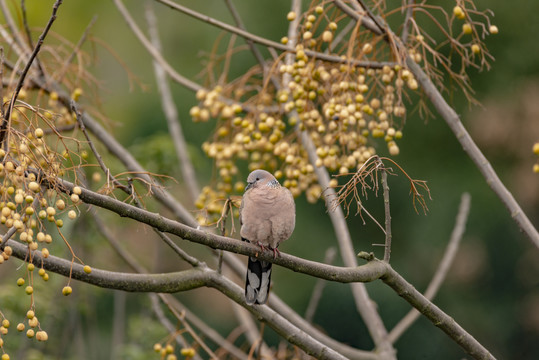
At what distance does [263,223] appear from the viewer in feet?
9.27

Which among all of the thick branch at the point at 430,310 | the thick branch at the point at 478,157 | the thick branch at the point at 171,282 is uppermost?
the thick branch at the point at 478,157

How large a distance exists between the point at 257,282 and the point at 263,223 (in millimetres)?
217

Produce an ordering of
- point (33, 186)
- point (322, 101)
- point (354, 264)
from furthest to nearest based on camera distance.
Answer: point (354, 264), point (322, 101), point (33, 186)

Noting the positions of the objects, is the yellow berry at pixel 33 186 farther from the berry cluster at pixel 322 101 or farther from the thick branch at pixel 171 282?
the berry cluster at pixel 322 101

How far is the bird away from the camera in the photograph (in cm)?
277

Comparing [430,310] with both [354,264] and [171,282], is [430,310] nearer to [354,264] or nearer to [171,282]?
[171,282]

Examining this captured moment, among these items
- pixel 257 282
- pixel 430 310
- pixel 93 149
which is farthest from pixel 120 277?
pixel 430 310

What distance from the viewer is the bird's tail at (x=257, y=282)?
2.71 m

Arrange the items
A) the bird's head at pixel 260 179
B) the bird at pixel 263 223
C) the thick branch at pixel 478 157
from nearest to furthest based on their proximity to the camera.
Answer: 1. the thick branch at pixel 478 157
2. the bird at pixel 263 223
3. the bird's head at pixel 260 179

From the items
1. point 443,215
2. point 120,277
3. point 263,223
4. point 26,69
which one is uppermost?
point 26,69

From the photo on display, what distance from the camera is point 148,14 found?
4566 mm

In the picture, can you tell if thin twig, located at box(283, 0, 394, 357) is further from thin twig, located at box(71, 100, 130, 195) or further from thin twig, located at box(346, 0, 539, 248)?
thin twig, located at box(71, 100, 130, 195)

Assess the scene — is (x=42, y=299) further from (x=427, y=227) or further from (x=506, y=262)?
(x=506, y=262)

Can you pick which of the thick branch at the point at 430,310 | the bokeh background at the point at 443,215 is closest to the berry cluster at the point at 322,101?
the thick branch at the point at 430,310
